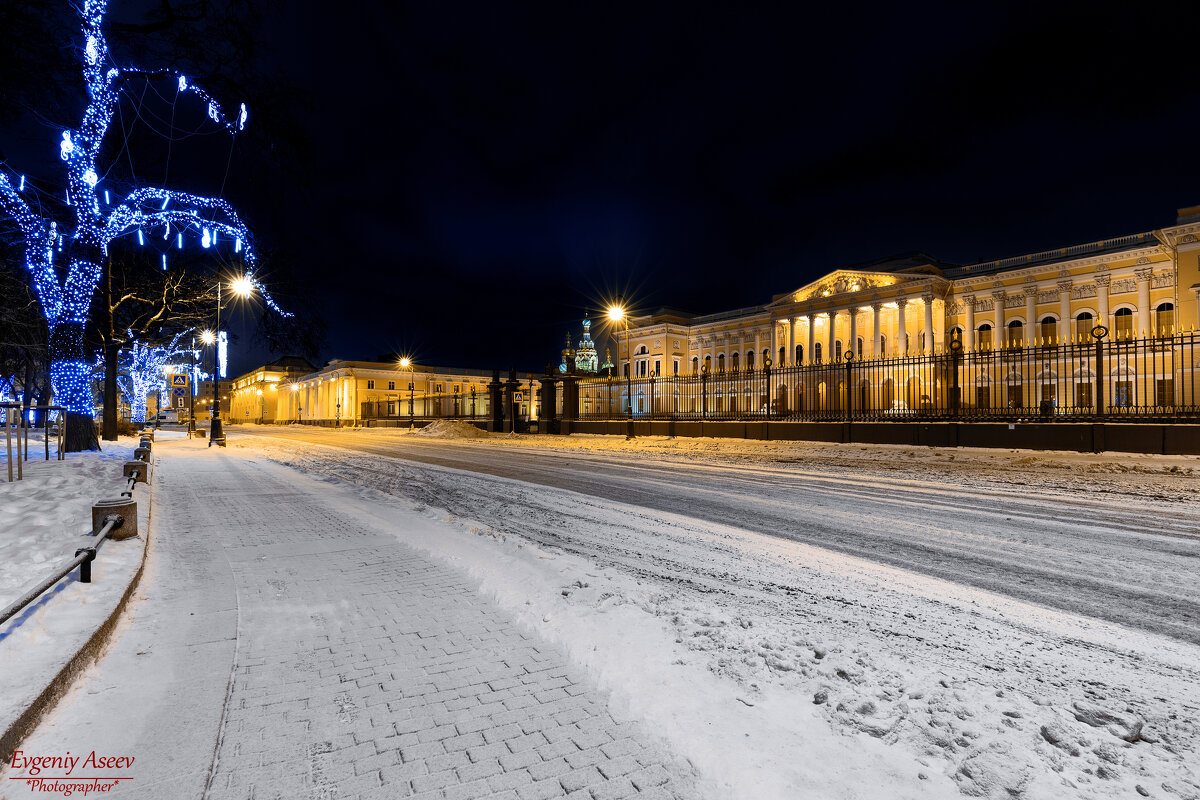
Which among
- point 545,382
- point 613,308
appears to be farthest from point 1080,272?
point 545,382

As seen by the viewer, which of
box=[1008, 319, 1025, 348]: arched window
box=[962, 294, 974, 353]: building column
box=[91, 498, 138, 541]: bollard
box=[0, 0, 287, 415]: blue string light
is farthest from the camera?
box=[962, 294, 974, 353]: building column

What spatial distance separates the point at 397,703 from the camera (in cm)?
265

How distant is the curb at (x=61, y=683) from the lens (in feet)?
7.20

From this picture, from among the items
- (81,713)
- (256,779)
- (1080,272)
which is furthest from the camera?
(1080,272)

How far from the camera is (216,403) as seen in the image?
22.0 meters

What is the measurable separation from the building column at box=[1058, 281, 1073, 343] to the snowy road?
1853 inches

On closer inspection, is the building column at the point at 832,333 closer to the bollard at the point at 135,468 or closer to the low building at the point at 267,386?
the bollard at the point at 135,468

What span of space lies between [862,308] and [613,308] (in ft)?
130

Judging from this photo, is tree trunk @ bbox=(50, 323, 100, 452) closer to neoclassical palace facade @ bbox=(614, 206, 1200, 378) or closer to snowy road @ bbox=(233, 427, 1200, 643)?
snowy road @ bbox=(233, 427, 1200, 643)

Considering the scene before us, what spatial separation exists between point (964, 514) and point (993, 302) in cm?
5768

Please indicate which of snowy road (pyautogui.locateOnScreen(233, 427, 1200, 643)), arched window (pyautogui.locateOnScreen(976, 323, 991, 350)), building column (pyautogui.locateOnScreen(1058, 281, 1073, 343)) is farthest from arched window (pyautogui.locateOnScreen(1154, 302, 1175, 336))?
snowy road (pyautogui.locateOnScreen(233, 427, 1200, 643))

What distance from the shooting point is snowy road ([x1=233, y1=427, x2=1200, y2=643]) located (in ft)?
14.1

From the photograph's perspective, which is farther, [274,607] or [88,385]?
[88,385]

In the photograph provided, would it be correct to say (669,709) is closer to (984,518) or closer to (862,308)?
(984,518)
